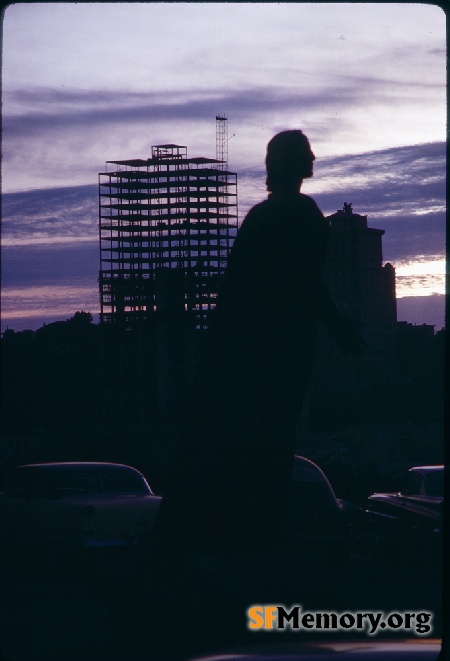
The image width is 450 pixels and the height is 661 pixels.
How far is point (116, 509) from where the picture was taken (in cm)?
539

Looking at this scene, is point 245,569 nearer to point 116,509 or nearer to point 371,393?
point 371,393

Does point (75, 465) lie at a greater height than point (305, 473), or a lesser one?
greater

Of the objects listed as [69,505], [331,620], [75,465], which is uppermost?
[75,465]

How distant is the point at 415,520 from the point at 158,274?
5.72ft

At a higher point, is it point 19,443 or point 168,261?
point 168,261

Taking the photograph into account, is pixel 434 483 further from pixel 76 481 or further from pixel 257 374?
pixel 76 481

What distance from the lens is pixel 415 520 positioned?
4.17 meters

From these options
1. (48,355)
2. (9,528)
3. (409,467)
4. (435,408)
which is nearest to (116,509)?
(9,528)

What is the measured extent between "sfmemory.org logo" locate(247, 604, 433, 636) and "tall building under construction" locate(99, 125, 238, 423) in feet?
2.84

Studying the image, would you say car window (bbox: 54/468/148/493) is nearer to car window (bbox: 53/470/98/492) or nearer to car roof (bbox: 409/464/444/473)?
car window (bbox: 53/470/98/492)

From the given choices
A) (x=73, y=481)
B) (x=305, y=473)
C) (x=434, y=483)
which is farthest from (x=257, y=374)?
(x=73, y=481)

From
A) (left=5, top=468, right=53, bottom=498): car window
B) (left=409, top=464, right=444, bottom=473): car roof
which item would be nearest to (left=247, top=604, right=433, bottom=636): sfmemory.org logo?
(left=409, top=464, right=444, bottom=473): car roof

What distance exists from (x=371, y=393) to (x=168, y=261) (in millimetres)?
1300

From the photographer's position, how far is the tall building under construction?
10.8 feet
